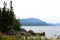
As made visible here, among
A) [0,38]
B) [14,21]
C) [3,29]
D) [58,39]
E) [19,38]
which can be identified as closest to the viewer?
[58,39]

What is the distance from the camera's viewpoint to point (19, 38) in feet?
43.9

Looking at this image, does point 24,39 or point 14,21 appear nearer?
point 24,39

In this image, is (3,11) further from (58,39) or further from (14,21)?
(58,39)

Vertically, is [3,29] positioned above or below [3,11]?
below

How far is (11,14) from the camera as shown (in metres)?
Answer: 69.8

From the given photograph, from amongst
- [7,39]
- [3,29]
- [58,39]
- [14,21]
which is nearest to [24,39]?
[7,39]

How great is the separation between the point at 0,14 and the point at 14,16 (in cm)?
666

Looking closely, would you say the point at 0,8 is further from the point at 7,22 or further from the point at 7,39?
the point at 7,39

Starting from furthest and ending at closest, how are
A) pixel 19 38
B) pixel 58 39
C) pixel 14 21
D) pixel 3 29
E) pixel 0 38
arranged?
pixel 14 21
pixel 3 29
pixel 0 38
pixel 19 38
pixel 58 39

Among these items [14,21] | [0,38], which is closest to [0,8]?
[14,21]

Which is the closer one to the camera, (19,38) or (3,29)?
(19,38)

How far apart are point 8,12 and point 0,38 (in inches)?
2144

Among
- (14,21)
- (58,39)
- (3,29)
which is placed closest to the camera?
(58,39)

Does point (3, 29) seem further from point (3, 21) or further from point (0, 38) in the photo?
point (0, 38)
